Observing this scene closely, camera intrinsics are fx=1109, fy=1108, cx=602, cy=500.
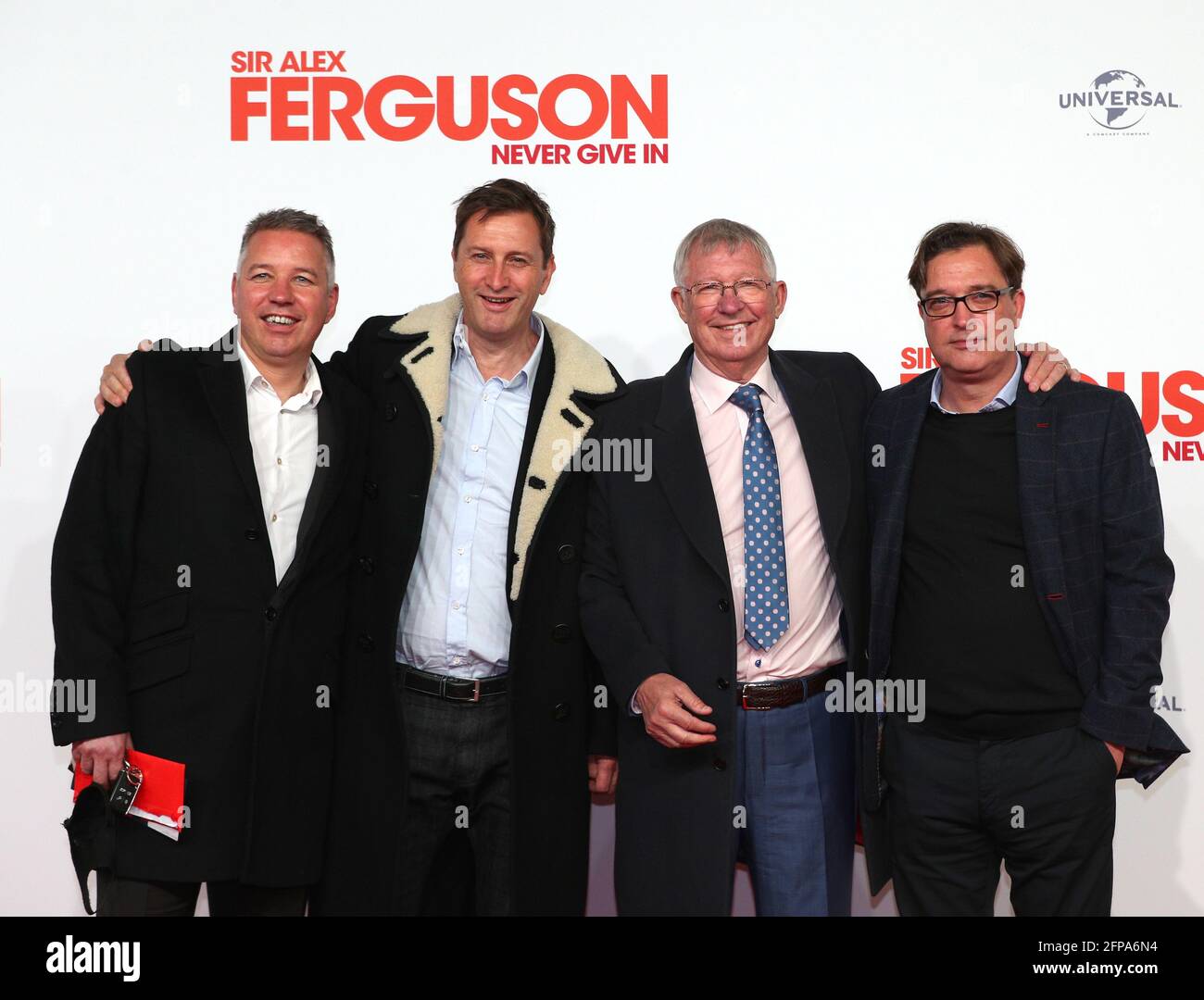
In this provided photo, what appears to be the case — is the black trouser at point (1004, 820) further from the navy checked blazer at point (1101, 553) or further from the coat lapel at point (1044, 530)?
the coat lapel at point (1044, 530)

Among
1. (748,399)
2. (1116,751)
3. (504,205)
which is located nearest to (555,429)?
(748,399)

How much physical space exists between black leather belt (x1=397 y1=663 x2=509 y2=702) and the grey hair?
1.05 metres

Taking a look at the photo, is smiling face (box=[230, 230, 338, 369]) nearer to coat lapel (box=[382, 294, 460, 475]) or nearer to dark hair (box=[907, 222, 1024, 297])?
coat lapel (box=[382, 294, 460, 475])

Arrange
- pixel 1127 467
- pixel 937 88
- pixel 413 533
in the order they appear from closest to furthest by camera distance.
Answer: pixel 1127 467 → pixel 413 533 → pixel 937 88

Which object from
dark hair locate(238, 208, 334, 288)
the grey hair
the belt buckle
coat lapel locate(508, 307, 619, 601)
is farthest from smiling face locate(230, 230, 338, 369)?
the belt buckle

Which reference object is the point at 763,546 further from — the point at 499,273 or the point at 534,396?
the point at 499,273

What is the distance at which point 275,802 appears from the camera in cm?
242

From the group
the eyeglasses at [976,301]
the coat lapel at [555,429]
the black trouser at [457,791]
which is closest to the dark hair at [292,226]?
the coat lapel at [555,429]

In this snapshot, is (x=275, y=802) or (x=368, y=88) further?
(x=368, y=88)

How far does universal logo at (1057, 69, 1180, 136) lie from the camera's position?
3.40 meters

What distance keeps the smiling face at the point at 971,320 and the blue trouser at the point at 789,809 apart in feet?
2.71

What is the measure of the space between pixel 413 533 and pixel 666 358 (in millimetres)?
1277
